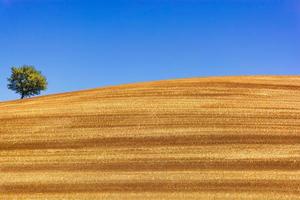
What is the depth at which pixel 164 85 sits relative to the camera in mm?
6816

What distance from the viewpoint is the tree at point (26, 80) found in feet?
84.3

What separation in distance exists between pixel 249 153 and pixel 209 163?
402 millimetres

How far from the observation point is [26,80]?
25.8 metres

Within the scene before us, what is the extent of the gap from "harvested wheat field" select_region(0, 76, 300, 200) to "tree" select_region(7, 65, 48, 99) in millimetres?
20052

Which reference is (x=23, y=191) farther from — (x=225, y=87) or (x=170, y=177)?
(x=225, y=87)

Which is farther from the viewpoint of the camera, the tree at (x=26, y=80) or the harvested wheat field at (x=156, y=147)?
the tree at (x=26, y=80)

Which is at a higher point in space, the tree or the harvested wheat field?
the tree

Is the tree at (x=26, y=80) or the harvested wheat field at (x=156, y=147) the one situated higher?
the tree at (x=26, y=80)

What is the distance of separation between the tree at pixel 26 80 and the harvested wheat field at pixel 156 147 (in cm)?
2005

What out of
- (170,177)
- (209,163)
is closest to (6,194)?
(170,177)

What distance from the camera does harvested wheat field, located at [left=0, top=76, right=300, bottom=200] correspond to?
3701mm

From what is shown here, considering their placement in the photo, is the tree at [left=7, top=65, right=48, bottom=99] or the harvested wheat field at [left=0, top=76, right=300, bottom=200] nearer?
the harvested wheat field at [left=0, top=76, right=300, bottom=200]

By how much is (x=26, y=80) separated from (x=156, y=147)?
73.1ft

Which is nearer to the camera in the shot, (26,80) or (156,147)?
(156,147)
